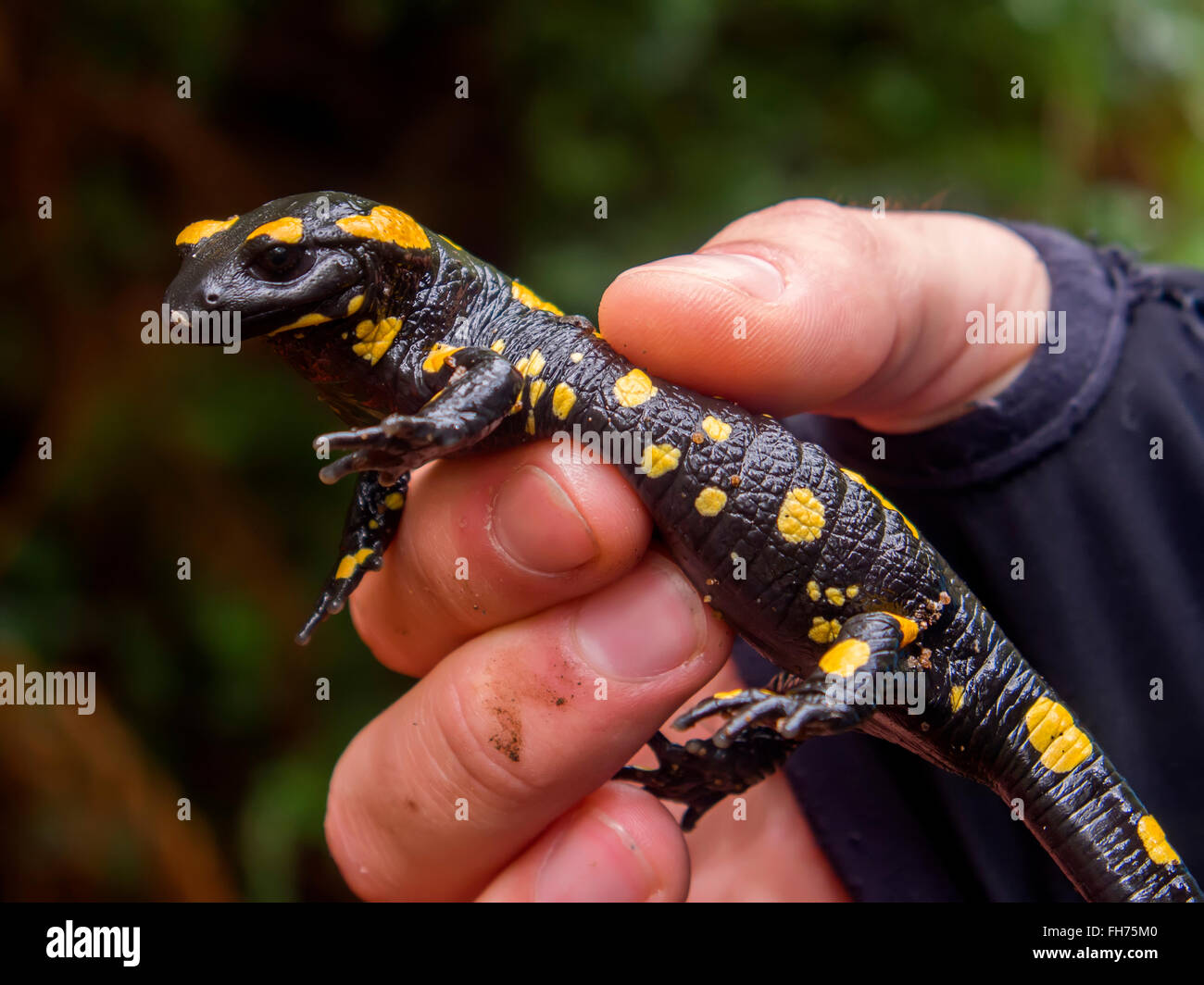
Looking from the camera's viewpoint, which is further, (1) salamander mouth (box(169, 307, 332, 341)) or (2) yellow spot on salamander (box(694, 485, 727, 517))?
(2) yellow spot on salamander (box(694, 485, 727, 517))

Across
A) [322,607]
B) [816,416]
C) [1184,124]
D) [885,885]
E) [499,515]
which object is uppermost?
[1184,124]

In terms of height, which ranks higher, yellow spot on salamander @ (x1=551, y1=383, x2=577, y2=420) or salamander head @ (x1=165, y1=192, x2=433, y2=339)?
salamander head @ (x1=165, y1=192, x2=433, y2=339)

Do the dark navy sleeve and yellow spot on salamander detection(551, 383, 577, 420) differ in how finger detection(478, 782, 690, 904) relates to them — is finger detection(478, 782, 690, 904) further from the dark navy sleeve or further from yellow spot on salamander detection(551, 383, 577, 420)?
yellow spot on salamander detection(551, 383, 577, 420)

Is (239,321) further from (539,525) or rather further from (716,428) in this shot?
(716,428)

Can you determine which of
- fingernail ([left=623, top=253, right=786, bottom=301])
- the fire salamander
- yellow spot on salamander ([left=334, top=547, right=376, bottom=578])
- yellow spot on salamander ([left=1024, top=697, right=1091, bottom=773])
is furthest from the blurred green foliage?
yellow spot on salamander ([left=1024, top=697, right=1091, bottom=773])

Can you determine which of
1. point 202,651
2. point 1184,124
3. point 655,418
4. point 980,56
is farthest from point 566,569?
point 1184,124
